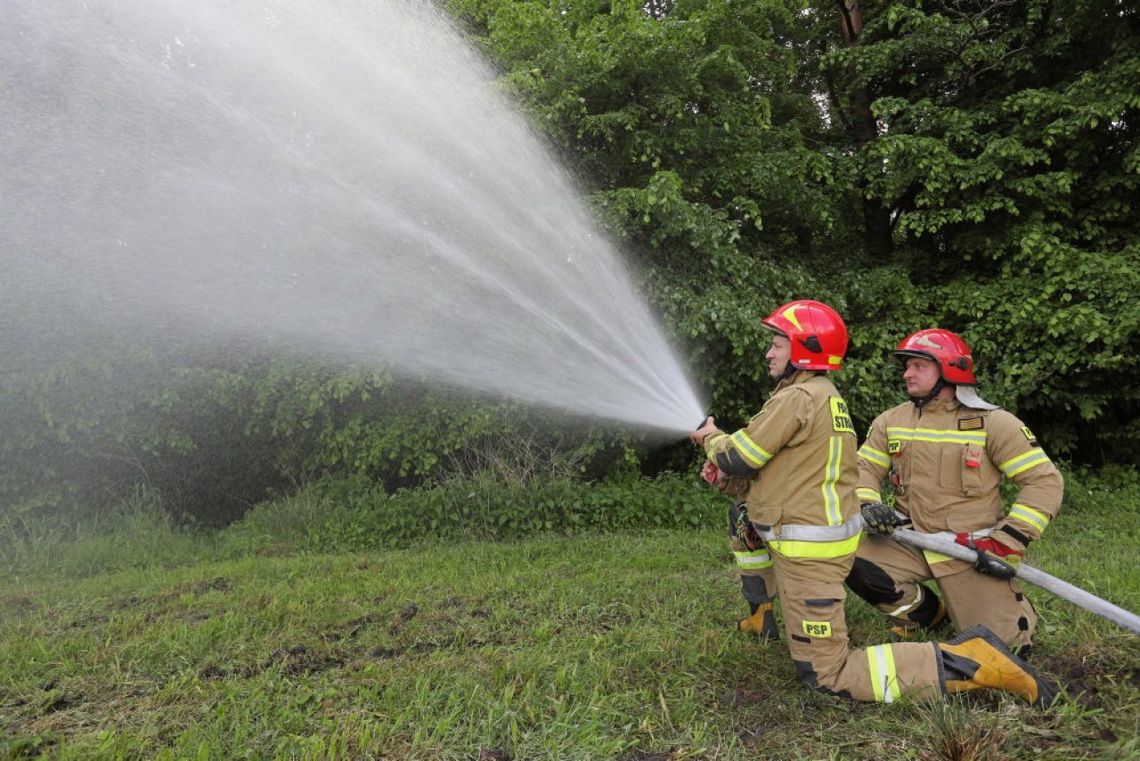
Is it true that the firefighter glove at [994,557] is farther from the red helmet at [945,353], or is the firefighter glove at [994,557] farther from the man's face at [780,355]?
the man's face at [780,355]

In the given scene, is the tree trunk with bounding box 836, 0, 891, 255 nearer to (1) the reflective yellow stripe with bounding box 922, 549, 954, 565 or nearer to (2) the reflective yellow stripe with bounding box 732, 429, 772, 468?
(1) the reflective yellow stripe with bounding box 922, 549, 954, 565

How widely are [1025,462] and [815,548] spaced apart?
134 cm

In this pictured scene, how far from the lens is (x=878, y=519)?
3836 millimetres

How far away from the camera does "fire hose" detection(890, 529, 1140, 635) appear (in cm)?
307

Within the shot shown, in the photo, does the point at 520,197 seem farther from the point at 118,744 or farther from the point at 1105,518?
the point at 1105,518

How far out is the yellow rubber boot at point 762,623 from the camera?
13.5ft

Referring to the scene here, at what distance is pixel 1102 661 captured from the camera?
3523 mm

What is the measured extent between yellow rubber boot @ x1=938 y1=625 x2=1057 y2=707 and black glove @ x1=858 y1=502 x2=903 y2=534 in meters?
0.73

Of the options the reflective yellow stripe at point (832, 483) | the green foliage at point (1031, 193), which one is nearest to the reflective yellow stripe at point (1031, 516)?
the reflective yellow stripe at point (832, 483)

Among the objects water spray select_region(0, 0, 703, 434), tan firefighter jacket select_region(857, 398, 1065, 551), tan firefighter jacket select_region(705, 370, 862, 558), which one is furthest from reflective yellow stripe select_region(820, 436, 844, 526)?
water spray select_region(0, 0, 703, 434)

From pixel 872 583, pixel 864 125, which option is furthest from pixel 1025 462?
pixel 864 125

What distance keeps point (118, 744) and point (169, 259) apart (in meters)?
5.67

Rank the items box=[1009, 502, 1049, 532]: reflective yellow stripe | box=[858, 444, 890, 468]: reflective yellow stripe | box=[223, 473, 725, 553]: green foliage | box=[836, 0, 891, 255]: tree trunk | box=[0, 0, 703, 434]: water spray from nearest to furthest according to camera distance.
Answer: box=[1009, 502, 1049, 532]: reflective yellow stripe
box=[858, 444, 890, 468]: reflective yellow stripe
box=[0, 0, 703, 434]: water spray
box=[223, 473, 725, 553]: green foliage
box=[836, 0, 891, 255]: tree trunk

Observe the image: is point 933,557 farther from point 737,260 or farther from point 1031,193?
point 1031,193
